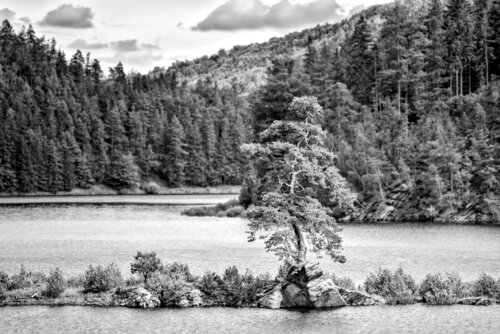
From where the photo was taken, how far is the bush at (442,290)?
38281mm

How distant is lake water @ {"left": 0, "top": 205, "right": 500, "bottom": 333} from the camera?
33281 mm

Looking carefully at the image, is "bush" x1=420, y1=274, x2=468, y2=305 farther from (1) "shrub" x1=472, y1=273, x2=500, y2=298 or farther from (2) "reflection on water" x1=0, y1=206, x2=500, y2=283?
(2) "reflection on water" x1=0, y1=206, x2=500, y2=283

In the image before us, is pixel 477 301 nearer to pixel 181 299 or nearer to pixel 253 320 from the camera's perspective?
pixel 253 320

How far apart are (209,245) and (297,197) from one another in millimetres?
29474

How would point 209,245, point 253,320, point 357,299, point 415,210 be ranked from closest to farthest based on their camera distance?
point 253,320 → point 357,299 → point 209,245 → point 415,210

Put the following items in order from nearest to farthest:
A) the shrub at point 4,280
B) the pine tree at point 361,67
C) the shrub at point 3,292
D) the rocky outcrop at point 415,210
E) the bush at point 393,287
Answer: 1. the bush at point 393,287
2. the shrub at point 3,292
3. the shrub at point 4,280
4. the rocky outcrop at point 415,210
5. the pine tree at point 361,67

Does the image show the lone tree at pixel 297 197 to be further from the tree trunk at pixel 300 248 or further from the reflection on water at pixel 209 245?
the reflection on water at pixel 209 245

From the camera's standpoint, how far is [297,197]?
1594 inches

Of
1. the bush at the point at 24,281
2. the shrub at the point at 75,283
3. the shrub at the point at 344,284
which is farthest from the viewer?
the shrub at the point at 75,283

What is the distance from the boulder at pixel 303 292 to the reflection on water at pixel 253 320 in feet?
3.55

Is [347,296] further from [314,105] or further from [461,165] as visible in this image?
[461,165]

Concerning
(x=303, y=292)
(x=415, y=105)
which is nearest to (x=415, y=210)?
(x=415, y=105)

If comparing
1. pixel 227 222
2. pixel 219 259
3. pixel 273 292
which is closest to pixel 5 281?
pixel 273 292

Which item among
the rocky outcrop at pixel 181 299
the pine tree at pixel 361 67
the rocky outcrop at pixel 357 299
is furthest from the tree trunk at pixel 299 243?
the pine tree at pixel 361 67
